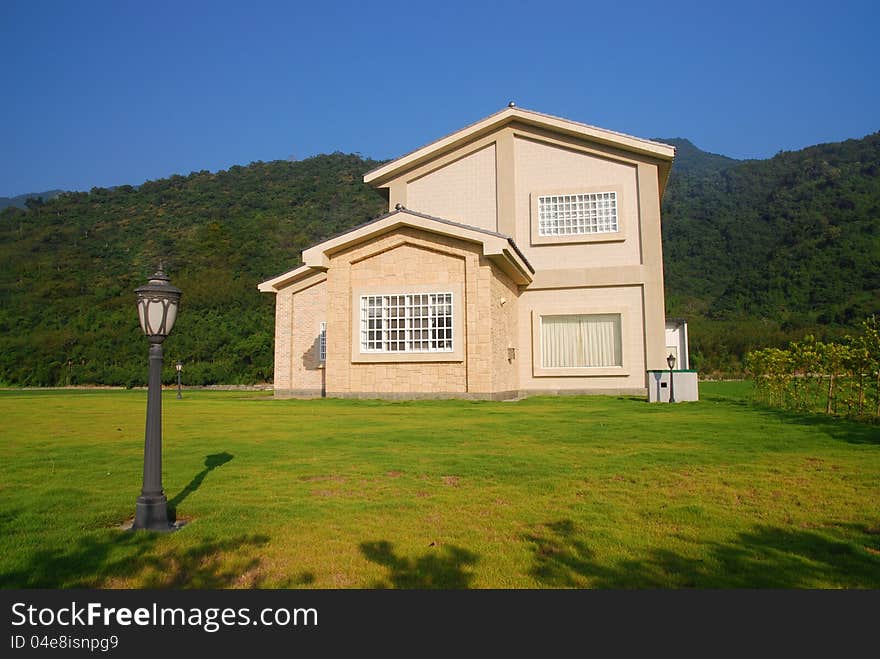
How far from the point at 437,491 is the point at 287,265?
138ft

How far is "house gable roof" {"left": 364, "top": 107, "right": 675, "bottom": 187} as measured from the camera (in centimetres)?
1872

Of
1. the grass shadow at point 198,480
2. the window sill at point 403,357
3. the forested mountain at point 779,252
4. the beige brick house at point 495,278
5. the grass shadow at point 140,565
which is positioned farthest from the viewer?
the forested mountain at point 779,252

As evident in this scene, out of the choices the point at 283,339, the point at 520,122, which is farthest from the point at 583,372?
the point at 283,339

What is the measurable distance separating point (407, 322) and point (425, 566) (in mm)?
11603

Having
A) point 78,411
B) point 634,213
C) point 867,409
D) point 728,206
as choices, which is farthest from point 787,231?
point 78,411

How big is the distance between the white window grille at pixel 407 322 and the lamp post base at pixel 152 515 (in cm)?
1041

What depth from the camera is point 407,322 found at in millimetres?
15109

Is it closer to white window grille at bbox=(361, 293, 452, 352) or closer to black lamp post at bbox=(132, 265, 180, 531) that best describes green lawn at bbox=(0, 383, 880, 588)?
black lamp post at bbox=(132, 265, 180, 531)

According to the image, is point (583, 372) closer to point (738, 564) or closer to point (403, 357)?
point (403, 357)

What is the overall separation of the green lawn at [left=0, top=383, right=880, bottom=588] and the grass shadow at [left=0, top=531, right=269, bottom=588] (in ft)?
0.05

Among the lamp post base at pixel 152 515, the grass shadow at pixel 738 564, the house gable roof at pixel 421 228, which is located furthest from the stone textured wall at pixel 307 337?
the grass shadow at pixel 738 564

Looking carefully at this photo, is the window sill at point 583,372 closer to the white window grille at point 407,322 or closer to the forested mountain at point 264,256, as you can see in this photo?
the white window grille at point 407,322

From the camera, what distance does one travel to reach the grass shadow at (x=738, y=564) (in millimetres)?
3354

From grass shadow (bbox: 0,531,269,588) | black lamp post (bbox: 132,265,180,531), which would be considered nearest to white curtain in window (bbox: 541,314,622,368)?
black lamp post (bbox: 132,265,180,531)
